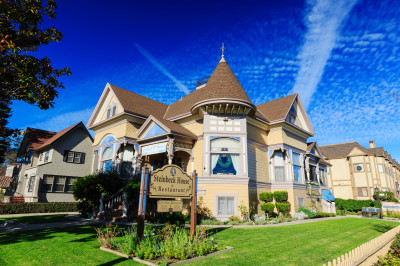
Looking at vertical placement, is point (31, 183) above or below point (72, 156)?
below

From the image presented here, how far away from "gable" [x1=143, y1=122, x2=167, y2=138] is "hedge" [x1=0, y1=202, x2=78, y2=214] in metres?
11.1

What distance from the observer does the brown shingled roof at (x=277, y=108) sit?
801 inches

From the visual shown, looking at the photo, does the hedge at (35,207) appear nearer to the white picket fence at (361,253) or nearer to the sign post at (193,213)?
the sign post at (193,213)

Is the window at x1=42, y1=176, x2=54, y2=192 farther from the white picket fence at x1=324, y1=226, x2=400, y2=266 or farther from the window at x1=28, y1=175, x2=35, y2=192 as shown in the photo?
the white picket fence at x1=324, y1=226, x2=400, y2=266

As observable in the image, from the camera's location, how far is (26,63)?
7641 millimetres

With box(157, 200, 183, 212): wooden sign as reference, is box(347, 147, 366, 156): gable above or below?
above

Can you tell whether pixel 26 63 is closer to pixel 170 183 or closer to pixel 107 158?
pixel 170 183

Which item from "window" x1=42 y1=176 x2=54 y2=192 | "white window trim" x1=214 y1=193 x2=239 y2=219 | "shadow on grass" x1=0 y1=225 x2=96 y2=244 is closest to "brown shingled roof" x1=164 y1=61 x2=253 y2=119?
"white window trim" x1=214 y1=193 x2=239 y2=219

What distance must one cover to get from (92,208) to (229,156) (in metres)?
10.00

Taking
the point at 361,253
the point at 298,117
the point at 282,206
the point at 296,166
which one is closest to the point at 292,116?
the point at 298,117

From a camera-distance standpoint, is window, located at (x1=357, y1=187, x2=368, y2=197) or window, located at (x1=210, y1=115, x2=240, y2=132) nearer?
window, located at (x1=210, y1=115, x2=240, y2=132)

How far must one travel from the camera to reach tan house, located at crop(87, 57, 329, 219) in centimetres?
1586

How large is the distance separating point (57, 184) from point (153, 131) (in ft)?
51.0

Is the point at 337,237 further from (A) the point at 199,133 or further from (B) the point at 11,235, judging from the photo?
(B) the point at 11,235
